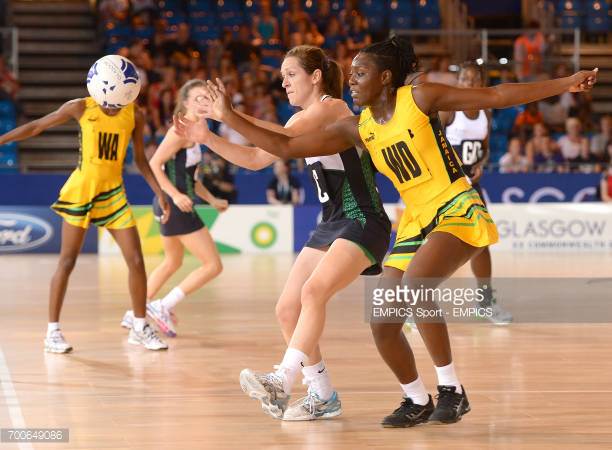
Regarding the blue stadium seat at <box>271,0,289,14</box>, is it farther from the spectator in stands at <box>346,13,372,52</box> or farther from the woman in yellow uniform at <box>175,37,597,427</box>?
the woman in yellow uniform at <box>175,37,597,427</box>

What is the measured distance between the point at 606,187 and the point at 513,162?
1472mm

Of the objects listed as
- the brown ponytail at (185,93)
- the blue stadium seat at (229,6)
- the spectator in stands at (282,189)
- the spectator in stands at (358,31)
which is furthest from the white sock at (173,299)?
the blue stadium seat at (229,6)

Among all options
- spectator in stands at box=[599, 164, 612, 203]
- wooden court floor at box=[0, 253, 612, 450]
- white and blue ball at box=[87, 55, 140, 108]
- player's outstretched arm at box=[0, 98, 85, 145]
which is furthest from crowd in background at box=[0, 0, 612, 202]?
white and blue ball at box=[87, 55, 140, 108]

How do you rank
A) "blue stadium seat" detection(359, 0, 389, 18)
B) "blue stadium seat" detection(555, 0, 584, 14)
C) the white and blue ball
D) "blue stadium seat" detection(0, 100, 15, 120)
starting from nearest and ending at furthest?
the white and blue ball
"blue stadium seat" detection(0, 100, 15, 120)
"blue stadium seat" detection(359, 0, 389, 18)
"blue stadium seat" detection(555, 0, 584, 14)

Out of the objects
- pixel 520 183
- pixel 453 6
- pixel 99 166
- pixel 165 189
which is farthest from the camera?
pixel 453 6

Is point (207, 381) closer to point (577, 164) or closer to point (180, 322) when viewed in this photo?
point (180, 322)

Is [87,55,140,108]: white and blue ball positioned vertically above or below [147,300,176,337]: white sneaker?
above

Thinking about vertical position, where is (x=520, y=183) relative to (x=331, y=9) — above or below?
below

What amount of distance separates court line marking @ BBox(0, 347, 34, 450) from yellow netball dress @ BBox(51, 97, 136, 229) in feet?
3.99

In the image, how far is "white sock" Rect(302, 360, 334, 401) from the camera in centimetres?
648

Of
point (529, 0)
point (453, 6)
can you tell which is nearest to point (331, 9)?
point (453, 6)

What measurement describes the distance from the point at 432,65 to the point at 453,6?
2863 millimetres

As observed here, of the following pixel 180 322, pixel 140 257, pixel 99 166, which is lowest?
pixel 180 322

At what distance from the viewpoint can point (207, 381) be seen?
7.55 metres
